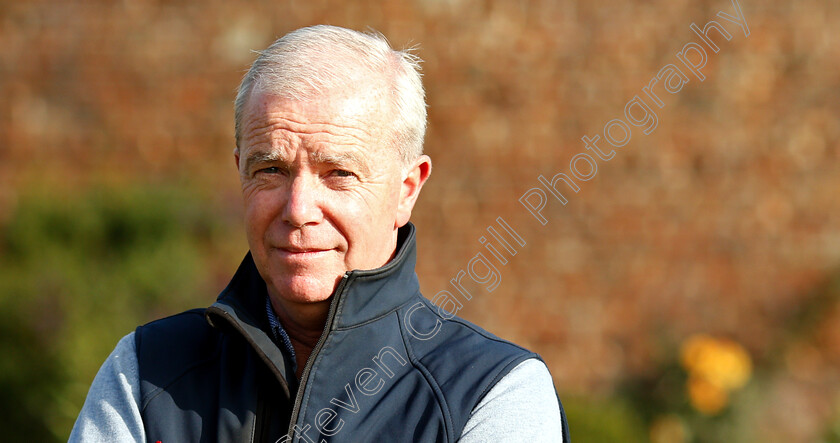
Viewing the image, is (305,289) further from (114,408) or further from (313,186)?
(114,408)

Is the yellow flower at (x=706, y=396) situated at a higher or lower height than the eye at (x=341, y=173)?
higher

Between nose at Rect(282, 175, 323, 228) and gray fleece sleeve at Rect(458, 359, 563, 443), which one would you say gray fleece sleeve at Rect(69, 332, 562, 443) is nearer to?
gray fleece sleeve at Rect(458, 359, 563, 443)

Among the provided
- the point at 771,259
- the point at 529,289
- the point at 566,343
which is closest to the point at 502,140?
the point at 529,289

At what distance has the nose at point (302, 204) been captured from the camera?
1.77m

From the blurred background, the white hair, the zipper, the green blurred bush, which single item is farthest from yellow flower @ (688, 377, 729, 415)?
the zipper

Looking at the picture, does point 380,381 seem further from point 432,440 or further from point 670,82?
point 670,82

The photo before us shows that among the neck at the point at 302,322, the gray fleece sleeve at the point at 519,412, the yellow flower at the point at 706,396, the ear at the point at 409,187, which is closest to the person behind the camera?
the gray fleece sleeve at the point at 519,412

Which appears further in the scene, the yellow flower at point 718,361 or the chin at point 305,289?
the yellow flower at point 718,361

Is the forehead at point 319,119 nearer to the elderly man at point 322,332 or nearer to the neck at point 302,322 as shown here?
the elderly man at point 322,332

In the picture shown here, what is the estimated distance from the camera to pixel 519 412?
171 cm

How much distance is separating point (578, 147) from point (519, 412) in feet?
12.5

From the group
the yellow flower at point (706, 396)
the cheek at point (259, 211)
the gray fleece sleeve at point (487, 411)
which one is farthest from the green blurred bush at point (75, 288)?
the yellow flower at point (706, 396)

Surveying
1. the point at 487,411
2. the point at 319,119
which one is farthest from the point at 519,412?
the point at 319,119

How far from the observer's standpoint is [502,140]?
5.38 m
